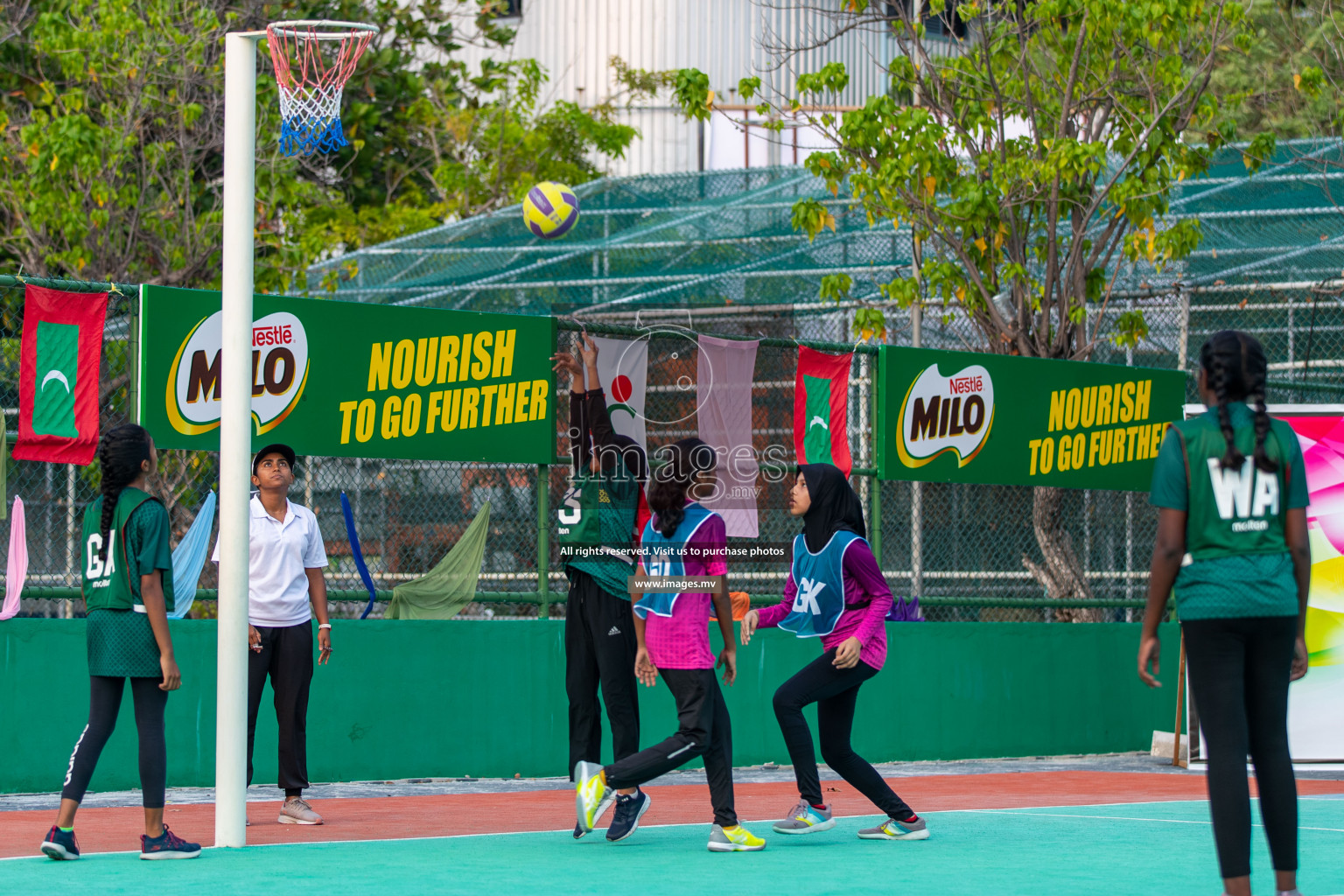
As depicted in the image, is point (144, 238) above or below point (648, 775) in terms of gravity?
above

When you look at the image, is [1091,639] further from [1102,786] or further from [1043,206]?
[1043,206]

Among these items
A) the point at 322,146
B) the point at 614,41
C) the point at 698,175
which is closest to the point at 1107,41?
the point at 322,146

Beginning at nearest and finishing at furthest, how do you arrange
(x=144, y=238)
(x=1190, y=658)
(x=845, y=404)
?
(x=1190, y=658), (x=845, y=404), (x=144, y=238)

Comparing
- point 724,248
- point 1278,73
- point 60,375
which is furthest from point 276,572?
point 1278,73

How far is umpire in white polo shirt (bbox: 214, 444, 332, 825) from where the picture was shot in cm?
893

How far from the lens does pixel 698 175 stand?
2586 centimetres

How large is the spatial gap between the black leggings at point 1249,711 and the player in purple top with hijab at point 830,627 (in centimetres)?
260

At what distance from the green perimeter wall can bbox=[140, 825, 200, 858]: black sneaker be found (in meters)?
2.70

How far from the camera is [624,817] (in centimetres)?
807

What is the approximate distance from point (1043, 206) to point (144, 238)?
971 cm

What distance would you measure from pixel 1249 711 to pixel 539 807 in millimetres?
4986

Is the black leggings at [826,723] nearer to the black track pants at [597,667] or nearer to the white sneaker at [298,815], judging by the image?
the black track pants at [597,667]

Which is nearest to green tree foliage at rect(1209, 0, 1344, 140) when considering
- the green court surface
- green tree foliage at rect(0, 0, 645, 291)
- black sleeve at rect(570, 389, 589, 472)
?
green tree foliage at rect(0, 0, 645, 291)

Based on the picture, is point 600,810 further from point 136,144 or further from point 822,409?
point 136,144
